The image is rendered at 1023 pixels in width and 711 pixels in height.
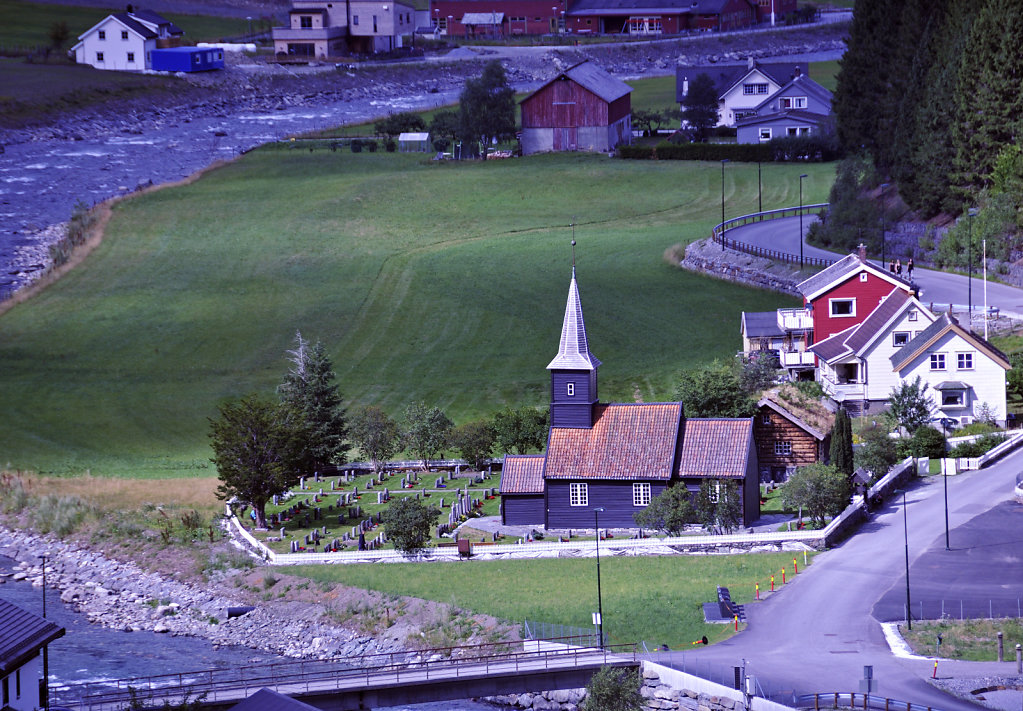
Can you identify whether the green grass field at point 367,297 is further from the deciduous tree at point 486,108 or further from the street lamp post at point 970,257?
the street lamp post at point 970,257

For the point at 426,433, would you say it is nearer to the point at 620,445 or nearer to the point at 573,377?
the point at 573,377

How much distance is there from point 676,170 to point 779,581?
3494 inches

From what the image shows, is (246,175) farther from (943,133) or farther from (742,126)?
(943,133)

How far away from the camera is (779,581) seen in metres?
59.4

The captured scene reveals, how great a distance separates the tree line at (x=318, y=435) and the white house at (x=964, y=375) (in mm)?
17484

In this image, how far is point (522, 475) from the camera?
227 feet

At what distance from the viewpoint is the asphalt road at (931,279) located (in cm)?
9606

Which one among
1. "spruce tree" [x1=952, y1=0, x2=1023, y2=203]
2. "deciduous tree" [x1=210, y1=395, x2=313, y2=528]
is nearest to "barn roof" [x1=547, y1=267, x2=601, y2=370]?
"deciduous tree" [x1=210, y1=395, x2=313, y2=528]

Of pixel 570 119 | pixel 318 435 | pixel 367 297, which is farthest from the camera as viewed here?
pixel 570 119

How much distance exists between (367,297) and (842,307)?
33.4m

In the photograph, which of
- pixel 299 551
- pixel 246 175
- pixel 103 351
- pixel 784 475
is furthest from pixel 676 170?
pixel 299 551

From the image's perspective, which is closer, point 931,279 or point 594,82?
point 931,279

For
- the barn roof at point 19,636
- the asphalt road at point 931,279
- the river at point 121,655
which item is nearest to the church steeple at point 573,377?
the river at point 121,655

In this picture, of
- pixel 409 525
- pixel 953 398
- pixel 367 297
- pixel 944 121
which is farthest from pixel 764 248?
pixel 409 525
